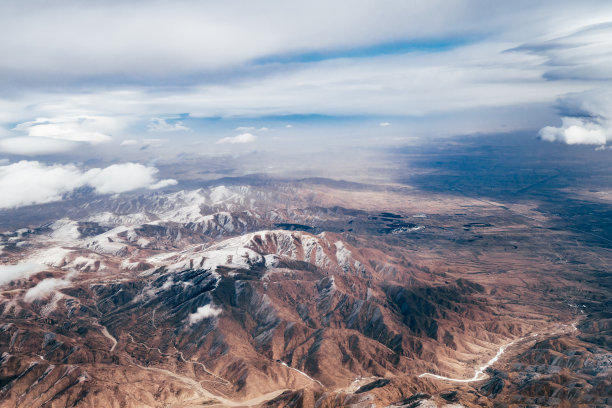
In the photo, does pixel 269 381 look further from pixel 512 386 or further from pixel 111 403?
pixel 512 386

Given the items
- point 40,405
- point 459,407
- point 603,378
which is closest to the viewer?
point 459,407

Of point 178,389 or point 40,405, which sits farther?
point 178,389

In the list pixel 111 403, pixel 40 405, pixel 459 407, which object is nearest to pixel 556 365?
pixel 459 407

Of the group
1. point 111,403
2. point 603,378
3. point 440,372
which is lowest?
point 440,372

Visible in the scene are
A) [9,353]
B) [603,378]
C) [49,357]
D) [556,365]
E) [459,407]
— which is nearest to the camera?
[459,407]

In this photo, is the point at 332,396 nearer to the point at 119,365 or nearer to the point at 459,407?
the point at 459,407

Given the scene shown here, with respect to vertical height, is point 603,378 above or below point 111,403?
above

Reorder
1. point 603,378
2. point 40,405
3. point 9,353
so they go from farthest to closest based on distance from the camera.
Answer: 1. point 9,353
2. point 40,405
3. point 603,378

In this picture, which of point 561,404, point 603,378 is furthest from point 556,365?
point 561,404

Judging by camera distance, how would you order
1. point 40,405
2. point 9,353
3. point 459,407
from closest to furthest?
point 459,407 < point 40,405 < point 9,353
